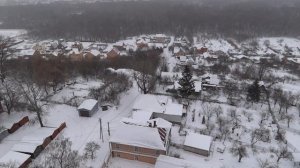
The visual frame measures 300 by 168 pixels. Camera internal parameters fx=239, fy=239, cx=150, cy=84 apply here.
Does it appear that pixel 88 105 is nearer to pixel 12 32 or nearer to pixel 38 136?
pixel 38 136

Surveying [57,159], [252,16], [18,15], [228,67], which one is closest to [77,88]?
[57,159]

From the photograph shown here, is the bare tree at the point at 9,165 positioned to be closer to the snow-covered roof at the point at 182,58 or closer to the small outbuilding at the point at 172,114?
the small outbuilding at the point at 172,114

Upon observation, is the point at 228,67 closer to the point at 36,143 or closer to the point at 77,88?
the point at 77,88

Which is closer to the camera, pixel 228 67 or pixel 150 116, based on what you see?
pixel 150 116

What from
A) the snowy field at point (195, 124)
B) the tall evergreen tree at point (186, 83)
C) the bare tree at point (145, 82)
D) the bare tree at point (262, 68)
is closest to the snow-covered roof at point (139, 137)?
the snowy field at point (195, 124)

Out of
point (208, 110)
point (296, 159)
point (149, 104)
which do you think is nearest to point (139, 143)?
point (149, 104)

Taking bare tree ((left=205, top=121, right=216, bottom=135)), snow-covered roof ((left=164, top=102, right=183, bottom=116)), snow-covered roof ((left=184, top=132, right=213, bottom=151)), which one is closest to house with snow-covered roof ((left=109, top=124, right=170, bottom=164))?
snow-covered roof ((left=184, top=132, right=213, bottom=151))
